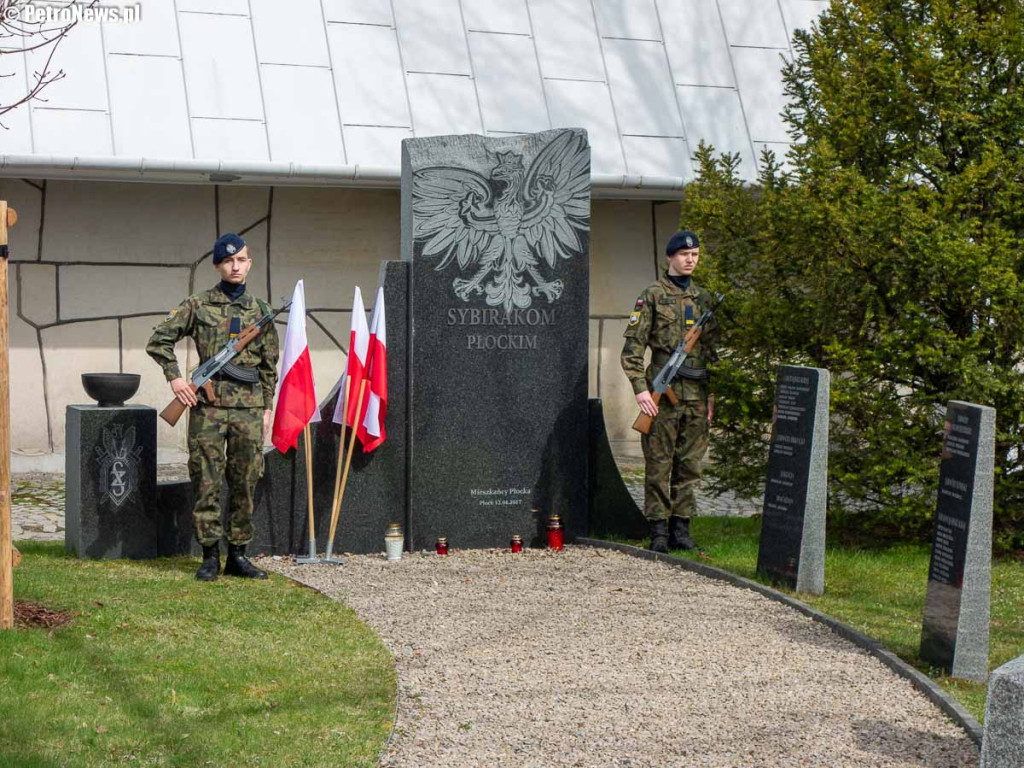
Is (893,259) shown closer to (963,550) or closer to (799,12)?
(963,550)

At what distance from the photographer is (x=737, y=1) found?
1502 centimetres

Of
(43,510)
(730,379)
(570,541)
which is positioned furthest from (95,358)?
(730,379)

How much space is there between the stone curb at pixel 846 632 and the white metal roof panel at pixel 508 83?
17.7 ft

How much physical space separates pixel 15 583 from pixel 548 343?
383cm

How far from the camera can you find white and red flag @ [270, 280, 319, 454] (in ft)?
27.9

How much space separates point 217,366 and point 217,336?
0.20 meters

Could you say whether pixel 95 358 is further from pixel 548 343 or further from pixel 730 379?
pixel 730 379

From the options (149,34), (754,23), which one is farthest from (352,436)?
(754,23)

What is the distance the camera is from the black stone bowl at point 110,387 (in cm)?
855

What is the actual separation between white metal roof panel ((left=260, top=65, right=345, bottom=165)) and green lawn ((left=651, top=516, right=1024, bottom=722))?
5.14 meters

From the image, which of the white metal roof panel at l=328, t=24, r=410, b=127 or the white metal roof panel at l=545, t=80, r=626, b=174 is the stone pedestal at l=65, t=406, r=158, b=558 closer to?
the white metal roof panel at l=328, t=24, r=410, b=127

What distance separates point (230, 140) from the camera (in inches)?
482

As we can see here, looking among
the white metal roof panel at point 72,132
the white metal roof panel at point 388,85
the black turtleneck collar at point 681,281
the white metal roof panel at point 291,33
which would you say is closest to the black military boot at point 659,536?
the black turtleneck collar at point 681,281

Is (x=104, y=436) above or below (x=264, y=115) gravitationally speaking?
below
